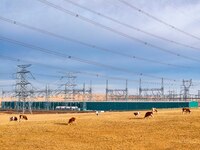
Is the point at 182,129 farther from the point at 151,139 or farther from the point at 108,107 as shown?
the point at 108,107


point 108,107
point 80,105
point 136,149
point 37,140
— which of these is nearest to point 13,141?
point 37,140

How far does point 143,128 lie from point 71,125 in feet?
26.1

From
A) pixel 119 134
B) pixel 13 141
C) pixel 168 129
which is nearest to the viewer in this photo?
pixel 13 141

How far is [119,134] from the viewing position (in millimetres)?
35125

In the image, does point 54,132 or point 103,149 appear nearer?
point 103,149

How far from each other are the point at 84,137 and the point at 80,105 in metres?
133

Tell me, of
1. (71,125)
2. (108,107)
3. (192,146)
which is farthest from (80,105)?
(192,146)

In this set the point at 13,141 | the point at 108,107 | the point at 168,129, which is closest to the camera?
the point at 13,141

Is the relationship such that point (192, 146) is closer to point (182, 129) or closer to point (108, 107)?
point (182, 129)

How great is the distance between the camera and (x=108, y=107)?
15625 cm

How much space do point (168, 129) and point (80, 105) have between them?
429 ft

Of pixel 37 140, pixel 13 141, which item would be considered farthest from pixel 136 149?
pixel 13 141

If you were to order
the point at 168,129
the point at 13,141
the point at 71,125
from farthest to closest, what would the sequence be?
the point at 71,125 → the point at 168,129 → the point at 13,141

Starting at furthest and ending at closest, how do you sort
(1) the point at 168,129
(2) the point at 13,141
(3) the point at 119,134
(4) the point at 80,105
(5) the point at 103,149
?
(4) the point at 80,105
(1) the point at 168,129
(3) the point at 119,134
(2) the point at 13,141
(5) the point at 103,149
